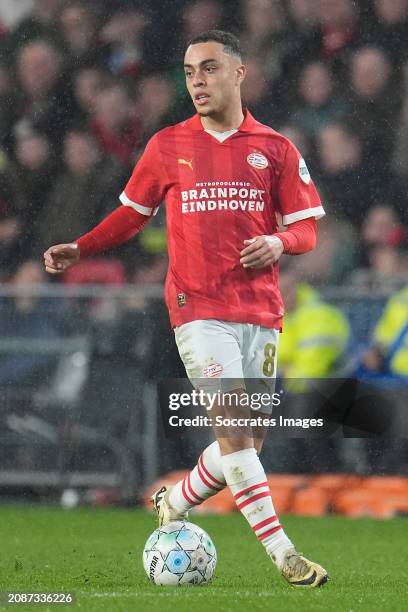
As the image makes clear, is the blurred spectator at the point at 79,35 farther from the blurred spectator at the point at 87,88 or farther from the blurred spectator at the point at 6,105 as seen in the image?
the blurred spectator at the point at 6,105

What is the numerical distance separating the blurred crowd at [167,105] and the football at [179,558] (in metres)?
4.34

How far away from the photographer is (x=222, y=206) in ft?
16.2

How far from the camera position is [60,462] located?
800 cm

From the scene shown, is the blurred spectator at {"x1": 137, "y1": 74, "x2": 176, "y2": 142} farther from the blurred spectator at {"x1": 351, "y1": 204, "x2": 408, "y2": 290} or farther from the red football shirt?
the red football shirt

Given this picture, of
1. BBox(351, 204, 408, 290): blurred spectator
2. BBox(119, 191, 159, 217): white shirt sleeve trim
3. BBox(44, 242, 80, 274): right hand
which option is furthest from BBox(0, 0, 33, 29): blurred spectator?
BBox(44, 242, 80, 274): right hand

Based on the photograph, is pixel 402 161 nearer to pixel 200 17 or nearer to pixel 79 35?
pixel 200 17

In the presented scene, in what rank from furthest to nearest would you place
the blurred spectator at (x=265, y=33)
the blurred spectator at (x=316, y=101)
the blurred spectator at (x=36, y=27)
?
1. the blurred spectator at (x=36, y=27)
2. the blurred spectator at (x=265, y=33)
3. the blurred spectator at (x=316, y=101)

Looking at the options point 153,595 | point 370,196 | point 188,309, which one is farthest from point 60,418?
point 153,595

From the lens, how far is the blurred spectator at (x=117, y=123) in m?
9.66

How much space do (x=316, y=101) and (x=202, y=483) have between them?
507 centimetres

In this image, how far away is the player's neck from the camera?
200 inches

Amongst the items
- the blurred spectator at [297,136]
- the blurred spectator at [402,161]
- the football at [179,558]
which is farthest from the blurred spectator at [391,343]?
the football at [179,558]

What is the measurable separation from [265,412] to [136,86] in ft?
17.1

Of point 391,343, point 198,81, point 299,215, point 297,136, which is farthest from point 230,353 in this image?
point 297,136
